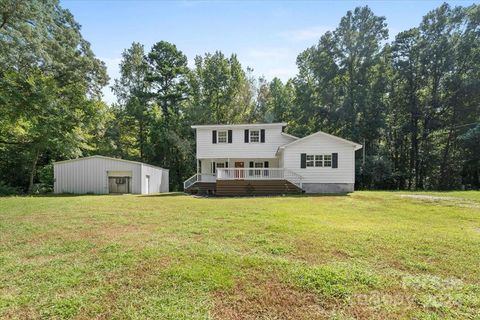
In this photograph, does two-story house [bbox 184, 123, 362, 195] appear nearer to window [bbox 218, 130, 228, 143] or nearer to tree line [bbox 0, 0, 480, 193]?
window [bbox 218, 130, 228, 143]

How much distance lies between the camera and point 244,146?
22047 mm

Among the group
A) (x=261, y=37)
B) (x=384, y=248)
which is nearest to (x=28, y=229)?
(x=384, y=248)

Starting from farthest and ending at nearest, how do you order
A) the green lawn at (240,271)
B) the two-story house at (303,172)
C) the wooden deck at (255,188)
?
the two-story house at (303,172) < the wooden deck at (255,188) < the green lawn at (240,271)

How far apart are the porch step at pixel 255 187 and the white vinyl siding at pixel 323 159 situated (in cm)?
141

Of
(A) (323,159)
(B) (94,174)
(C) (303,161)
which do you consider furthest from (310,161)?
(B) (94,174)

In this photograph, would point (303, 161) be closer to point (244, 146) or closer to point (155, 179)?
point (244, 146)

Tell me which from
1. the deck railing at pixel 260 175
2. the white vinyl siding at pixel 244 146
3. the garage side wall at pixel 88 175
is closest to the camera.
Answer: the deck railing at pixel 260 175

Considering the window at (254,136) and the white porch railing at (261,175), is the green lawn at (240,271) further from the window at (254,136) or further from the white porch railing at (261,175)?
the window at (254,136)

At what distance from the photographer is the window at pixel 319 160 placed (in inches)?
733

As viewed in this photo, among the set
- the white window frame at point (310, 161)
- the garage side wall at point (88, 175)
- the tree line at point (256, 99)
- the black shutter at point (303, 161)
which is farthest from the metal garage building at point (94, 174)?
the white window frame at point (310, 161)

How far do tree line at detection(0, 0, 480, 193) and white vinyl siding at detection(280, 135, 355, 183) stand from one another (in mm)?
7150

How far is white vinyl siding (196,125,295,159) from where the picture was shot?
21.9 meters

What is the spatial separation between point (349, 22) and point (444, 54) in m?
9.16

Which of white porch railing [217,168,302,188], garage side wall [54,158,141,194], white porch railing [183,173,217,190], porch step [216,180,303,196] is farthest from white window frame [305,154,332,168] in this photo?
garage side wall [54,158,141,194]
